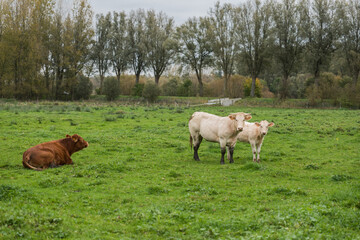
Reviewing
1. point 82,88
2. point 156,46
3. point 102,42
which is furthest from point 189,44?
point 82,88

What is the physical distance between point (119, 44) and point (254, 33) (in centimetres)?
2674

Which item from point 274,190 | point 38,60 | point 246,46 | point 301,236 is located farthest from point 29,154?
point 246,46

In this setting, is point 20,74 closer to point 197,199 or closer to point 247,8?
point 247,8

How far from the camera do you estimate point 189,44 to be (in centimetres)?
6488

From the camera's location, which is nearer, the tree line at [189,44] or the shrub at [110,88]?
the tree line at [189,44]

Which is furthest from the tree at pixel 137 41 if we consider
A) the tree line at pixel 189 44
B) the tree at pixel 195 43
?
the tree at pixel 195 43

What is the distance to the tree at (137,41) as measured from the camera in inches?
2645

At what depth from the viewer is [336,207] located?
7.54 metres

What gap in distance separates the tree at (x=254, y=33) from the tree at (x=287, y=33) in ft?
4.92

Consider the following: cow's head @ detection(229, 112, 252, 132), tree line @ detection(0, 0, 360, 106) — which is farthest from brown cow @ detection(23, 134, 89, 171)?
tree line @ detection(0, 0, 360, 106)

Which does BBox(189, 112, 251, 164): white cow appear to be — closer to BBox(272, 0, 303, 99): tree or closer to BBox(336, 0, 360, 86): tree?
BBox(272, 0, 303, 99): tree

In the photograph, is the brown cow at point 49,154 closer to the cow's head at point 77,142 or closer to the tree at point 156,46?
the cow's head at point 77,142

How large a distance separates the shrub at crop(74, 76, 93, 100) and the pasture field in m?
39.5

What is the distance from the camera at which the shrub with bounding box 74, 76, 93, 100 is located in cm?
5625
